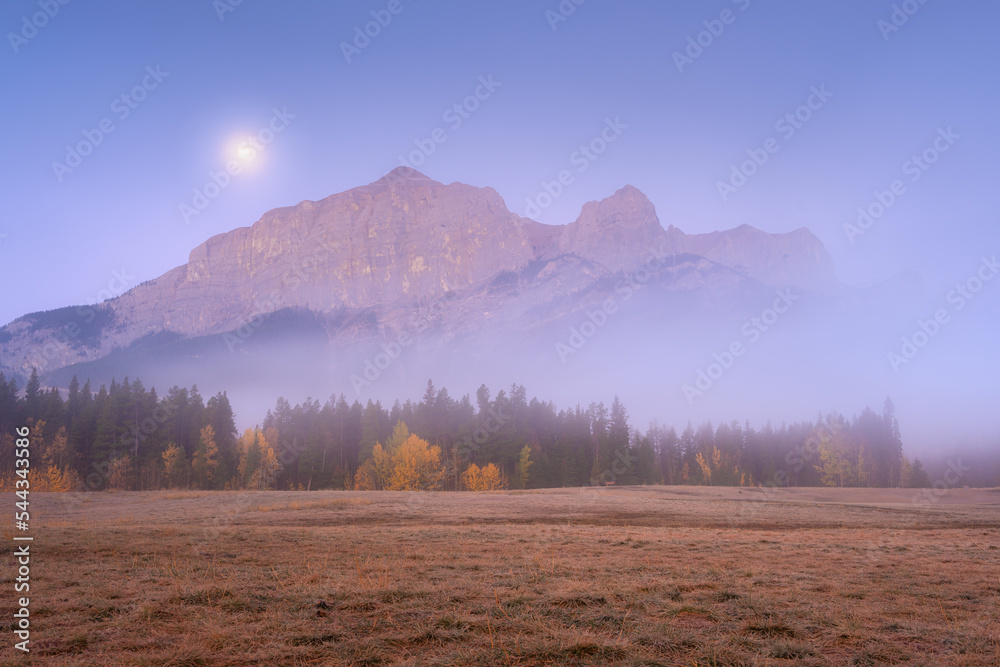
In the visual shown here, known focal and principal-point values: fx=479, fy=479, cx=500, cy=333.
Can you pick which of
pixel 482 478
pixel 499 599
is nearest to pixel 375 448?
pixel 482 478

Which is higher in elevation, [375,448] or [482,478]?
[375,448]

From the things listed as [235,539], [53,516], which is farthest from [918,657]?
[53,516]

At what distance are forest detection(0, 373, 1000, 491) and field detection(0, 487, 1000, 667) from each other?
5791cm

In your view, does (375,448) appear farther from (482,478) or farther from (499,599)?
(499,599)

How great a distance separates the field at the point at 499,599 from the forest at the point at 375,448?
5791 cm

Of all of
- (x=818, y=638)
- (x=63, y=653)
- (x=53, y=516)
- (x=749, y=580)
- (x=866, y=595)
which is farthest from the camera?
(x=53, y=516)

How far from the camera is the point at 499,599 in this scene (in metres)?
10.2

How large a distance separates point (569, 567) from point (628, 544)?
22.0ft

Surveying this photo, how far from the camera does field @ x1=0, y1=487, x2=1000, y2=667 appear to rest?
728cm

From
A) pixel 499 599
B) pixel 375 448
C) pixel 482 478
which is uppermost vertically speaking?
pixel 499 599

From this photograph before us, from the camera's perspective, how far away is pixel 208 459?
73.6 meters

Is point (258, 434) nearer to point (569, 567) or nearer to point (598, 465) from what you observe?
point (598, 465)

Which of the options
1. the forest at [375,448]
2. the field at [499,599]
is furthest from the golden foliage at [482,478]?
the field at [499,599]

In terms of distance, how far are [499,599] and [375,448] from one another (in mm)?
72172
